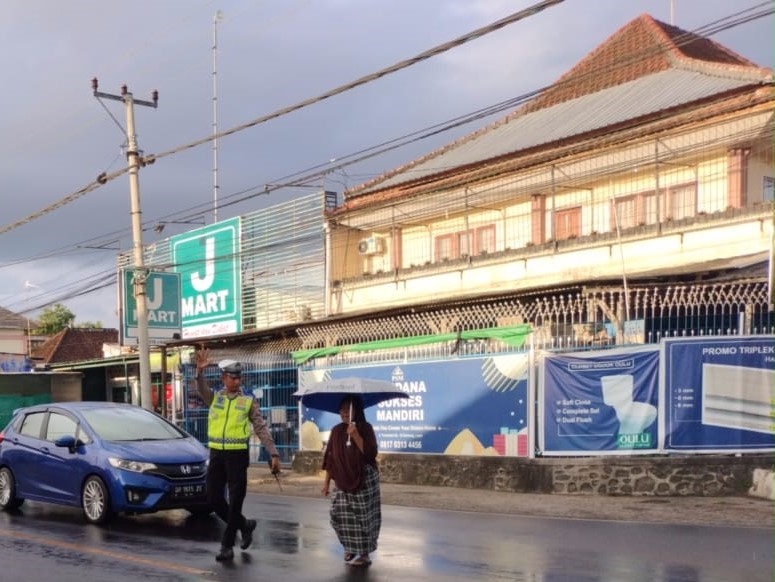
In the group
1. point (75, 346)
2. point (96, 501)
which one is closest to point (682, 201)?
point (96, 501)

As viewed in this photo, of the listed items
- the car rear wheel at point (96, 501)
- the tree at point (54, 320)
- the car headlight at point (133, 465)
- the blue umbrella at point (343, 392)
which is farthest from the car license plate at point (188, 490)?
the tree at point (54, 320)

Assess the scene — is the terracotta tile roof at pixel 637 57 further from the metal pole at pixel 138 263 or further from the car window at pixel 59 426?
the car window at pixel 59 426

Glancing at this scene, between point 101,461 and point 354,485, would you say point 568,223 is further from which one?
point 354,485

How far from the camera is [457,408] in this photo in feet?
60.1

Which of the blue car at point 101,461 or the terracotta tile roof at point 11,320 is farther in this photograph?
the terracotta tile roof at point 11,320

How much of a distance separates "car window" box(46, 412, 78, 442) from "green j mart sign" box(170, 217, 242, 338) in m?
17.8

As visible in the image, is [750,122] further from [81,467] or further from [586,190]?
[81,467]

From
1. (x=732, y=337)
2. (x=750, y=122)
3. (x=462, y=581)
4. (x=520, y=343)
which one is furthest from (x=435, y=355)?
(x=462, y=581)

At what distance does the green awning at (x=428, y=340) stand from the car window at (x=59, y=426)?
25.5 feet

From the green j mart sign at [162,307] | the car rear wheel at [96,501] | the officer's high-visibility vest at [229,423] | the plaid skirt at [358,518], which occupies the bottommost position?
the car rear wheel at [96,501]

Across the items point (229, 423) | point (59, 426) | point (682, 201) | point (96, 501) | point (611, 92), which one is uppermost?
point (611, 92)

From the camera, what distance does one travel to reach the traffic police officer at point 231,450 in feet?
30.8

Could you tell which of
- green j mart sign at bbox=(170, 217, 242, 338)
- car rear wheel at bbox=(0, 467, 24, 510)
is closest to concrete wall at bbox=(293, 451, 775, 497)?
car rear wheel at bbox=(0, 467, 24, 510)

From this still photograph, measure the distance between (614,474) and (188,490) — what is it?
7049mm
